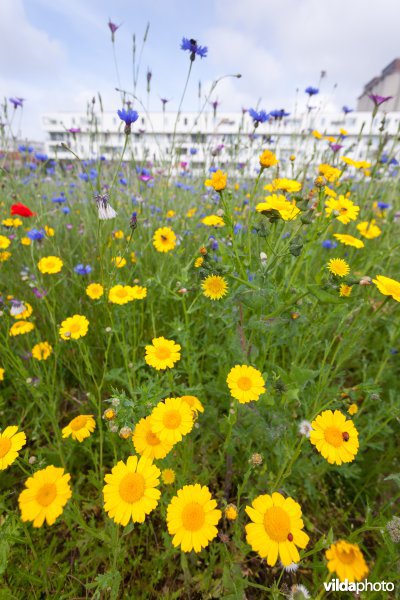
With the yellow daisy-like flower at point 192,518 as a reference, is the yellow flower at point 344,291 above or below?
above

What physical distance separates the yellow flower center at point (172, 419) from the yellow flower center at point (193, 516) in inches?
8.8

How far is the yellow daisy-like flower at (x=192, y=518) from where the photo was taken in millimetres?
829

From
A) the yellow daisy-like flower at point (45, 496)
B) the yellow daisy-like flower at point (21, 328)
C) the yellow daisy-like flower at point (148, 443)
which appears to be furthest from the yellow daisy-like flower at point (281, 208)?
the yellow daisy-like flower at point (21, 328)

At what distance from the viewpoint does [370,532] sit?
138 centimetres

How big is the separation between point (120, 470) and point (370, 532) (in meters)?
1.26

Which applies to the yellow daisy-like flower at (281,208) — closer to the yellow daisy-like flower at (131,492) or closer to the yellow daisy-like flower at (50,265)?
the yellow daisy-like flower at (131,492)

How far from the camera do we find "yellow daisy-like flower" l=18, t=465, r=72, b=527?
2.91ft

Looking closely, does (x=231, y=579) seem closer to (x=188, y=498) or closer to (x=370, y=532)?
(x=188, y=498)

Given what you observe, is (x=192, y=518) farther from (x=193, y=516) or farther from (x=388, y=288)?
(x=388, y=288)

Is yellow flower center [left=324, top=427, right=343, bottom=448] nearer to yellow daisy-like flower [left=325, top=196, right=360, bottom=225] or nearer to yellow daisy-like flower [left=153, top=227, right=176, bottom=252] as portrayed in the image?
yellow daisy-like flower [left=325, top=196, right=360, bottom=225]

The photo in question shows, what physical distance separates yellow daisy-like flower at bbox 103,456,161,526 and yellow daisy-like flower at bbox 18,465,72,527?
0.13m

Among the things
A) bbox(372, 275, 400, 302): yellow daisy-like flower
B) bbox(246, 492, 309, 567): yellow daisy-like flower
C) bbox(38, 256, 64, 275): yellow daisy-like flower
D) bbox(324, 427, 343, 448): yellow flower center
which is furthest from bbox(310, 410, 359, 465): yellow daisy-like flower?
bbox(38, 256, 64, 275): yellow daisy-like flower

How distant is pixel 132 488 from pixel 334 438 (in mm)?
653

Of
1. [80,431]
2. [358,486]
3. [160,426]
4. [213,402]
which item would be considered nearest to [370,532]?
[358,486]
